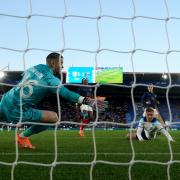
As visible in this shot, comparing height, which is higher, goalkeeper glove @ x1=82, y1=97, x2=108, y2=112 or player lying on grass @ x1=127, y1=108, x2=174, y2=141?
player lying on grass @ x1=127, y1=108, x2=174, y2=141

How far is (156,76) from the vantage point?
25625 millimetres

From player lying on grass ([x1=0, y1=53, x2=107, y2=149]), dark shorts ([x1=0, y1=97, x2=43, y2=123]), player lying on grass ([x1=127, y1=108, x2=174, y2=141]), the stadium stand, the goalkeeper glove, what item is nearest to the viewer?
the goalkeeper glove

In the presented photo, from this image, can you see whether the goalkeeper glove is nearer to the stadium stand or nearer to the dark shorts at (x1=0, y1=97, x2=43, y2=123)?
the dark shorts at (x1=0, y1=97, x2=43, y2=123)

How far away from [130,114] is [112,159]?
69.1 ft

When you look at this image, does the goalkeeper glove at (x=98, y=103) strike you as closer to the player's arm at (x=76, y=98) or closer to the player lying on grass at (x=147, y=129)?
the player's arm at (x=76, y=98)

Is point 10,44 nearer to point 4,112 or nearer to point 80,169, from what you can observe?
point 80,169

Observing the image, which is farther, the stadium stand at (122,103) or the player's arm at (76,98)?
the stadium stand at (122,103)

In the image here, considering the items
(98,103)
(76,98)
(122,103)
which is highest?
(122,103)

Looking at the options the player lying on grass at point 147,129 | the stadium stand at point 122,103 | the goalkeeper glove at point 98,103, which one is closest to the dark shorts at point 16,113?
the goalkeeper glove at point 98,103

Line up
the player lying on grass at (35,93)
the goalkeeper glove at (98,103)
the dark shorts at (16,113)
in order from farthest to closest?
the dark shorts at (16,113), the player lying on grass at (35,93), the goalkeeper glove at (98,103)

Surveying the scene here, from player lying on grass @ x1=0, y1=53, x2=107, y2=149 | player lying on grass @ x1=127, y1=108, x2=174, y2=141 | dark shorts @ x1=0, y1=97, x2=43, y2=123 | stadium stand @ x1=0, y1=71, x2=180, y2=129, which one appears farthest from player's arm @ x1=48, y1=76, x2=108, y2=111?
stadium stand @ x1=0, y1=71, x2=180, y2=129

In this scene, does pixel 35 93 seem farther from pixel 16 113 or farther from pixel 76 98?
pixel 76 98

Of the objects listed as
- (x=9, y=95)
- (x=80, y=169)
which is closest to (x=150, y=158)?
(x=80, y=169)

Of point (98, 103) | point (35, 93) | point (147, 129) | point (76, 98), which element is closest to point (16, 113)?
point (35, 93)
